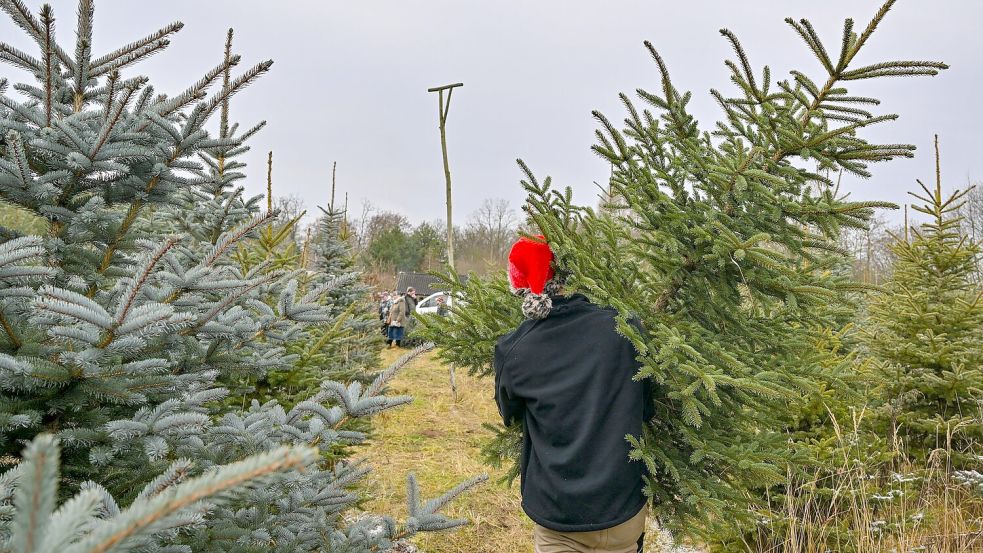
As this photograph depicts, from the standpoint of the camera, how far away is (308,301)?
2281 millimetres

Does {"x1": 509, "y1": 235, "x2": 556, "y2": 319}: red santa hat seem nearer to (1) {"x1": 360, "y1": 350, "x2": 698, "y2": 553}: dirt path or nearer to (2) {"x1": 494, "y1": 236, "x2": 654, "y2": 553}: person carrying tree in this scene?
(2) {"x1": 494, "y1": 236, "x2": 654, "y2": 553}: person carrying tree

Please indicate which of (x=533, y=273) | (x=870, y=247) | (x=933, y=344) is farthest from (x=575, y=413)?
(x=870, y=247)

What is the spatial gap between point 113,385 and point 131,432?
0.63 ft

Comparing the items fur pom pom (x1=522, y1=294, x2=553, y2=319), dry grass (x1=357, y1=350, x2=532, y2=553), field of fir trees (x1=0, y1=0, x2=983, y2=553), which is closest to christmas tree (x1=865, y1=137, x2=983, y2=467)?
field of fir trees (x1=0, y1=0, x2=983, y2=553)

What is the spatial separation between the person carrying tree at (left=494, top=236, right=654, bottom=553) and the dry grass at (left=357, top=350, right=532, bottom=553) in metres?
0.51

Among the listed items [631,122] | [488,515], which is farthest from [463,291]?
[488,515]

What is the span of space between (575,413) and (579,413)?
0.02m

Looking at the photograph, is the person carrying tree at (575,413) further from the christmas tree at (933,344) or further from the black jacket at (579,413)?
the christmas tree at (933,344)

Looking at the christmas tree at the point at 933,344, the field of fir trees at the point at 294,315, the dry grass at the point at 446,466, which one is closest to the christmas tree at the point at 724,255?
the field of fir trees at the point at 294,315

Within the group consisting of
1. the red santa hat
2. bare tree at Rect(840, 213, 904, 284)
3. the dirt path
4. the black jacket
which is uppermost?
bare tree at Rect(840, 213, 904, 284)

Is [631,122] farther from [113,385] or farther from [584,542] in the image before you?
[113,385]

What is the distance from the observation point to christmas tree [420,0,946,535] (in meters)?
2.15

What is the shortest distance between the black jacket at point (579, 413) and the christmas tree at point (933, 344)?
3.52 metres

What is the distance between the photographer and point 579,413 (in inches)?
Result: 92.0
